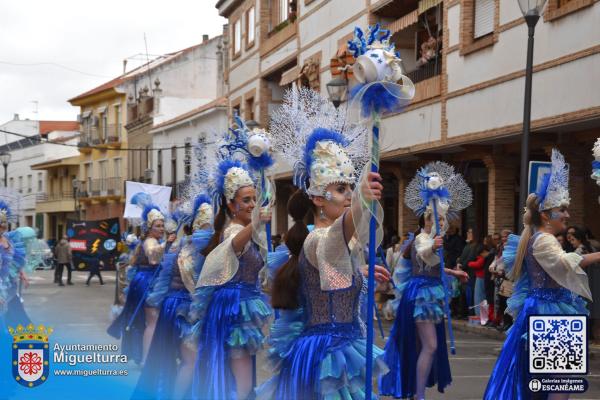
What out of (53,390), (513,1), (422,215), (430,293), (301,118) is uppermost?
(513,1)

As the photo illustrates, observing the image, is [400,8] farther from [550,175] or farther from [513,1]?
[550,175]

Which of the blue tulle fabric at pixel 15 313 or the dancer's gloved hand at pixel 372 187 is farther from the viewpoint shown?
the blue tulle fabric at pixel 15 313

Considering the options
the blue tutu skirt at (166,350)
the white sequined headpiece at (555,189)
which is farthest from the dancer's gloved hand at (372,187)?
the blue tutu skirt at (166,350)

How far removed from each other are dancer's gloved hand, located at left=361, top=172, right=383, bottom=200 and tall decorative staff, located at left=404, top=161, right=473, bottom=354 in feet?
13.6

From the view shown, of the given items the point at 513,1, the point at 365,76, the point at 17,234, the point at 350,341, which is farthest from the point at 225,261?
the point at 513,1

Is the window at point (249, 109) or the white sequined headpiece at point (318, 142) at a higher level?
the window at point (249, 109)

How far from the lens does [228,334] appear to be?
7.70 metres

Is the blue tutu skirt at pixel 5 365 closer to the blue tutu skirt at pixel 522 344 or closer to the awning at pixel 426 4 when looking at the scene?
the blue tutu skirt at pixel 522 344

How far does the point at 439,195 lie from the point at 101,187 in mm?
55730

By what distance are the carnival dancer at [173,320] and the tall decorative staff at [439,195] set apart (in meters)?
2.06

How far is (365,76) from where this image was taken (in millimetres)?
5395

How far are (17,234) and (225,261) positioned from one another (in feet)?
14.2

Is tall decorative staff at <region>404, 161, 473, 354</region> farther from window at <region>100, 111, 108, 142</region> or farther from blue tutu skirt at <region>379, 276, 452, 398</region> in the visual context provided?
window at <region>100, 111, 108, 142</region>

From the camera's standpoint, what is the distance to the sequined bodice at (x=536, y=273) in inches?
298
